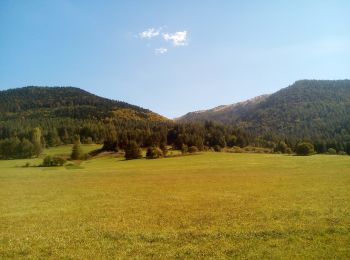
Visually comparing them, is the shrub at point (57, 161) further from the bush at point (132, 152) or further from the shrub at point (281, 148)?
the shrub at point (281, 148)

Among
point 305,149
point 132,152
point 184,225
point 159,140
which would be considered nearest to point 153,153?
point 132,152

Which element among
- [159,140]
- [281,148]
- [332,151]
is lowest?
[332,151]

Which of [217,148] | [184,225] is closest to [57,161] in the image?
[217,148]

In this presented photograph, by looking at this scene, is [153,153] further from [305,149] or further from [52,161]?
[305,149]

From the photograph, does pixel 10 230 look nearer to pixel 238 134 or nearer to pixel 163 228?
pixel 163 228

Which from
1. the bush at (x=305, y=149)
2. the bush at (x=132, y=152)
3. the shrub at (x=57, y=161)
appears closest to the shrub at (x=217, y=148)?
the bush at (x=132, y=152)

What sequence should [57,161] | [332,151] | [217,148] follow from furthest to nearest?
[217,148]
[332,151]
[57,161]

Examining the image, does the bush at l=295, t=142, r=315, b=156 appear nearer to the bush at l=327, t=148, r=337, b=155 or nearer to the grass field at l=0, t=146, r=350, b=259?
the bush at l=327, t=148, r=337, b=155

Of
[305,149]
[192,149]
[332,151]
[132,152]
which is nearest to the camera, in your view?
[305,149]

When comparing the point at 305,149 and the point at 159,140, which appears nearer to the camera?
the point at 305,149

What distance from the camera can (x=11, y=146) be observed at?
5684 inches

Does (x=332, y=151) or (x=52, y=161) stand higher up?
(x=52, y=161)

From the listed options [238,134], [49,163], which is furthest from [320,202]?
[238,134]

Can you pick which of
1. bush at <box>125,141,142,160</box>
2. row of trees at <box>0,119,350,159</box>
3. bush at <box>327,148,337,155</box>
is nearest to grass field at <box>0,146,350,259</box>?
bush at <box>125,141,142,160</box>
